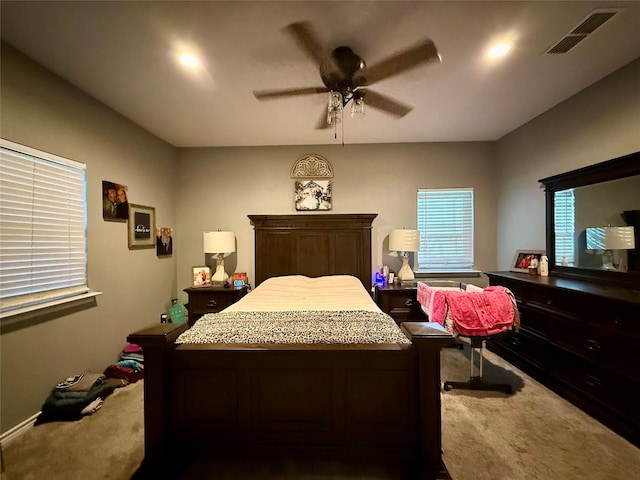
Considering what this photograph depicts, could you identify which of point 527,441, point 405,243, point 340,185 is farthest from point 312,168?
point 527,441

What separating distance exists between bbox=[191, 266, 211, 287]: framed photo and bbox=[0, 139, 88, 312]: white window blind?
1300 millimetres

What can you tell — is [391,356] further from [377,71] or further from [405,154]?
[405,154]

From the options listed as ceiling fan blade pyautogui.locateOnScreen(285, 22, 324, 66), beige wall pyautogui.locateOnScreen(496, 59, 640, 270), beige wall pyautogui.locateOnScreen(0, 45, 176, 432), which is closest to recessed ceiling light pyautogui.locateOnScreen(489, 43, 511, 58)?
beige wall pyautogui.locateOnScreen(496, 59, 640, 270)

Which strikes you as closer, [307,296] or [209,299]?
[307,296]

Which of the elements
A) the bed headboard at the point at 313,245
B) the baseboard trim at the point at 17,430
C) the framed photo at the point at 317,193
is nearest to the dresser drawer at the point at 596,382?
the bed headboard at the point at 313,245

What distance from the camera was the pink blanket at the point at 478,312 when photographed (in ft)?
7.38

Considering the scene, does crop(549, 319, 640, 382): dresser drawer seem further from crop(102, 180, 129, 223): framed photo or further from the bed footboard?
crop(102, 180, 129, 223): framed photo

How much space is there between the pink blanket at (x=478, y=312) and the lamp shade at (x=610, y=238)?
1.02 metres

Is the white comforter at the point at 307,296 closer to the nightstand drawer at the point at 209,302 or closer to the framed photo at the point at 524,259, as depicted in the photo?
the nightstand drawer at the point at 209,302

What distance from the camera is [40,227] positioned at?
2094mm

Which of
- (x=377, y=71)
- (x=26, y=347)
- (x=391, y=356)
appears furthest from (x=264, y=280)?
(x=377, y=71)

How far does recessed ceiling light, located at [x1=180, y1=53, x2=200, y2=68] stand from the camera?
199cm

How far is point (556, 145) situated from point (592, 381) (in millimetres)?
2272

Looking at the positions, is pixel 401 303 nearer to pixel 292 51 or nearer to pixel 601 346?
pixel 601 346
